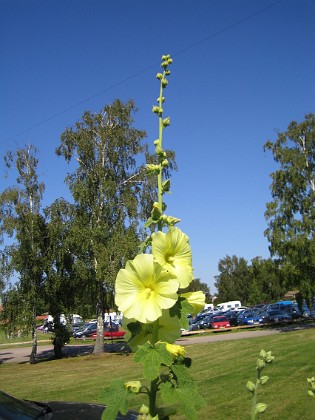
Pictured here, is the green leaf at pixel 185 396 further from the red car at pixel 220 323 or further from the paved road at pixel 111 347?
the red car at pixel 220 323

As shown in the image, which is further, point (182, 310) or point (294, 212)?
Result: point (294, 212)

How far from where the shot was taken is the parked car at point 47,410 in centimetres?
364

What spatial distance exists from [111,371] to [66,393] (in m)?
4.63

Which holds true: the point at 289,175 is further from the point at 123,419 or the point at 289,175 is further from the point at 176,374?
the point at 176,374

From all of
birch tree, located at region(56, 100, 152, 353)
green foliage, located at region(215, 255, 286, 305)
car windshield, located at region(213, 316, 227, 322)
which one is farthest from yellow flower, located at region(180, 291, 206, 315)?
green foliage, located at region(215, 255, 286, 305)

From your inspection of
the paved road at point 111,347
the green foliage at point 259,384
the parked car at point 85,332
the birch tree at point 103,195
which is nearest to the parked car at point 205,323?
the paved road at point 111,347

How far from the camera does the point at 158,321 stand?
1.26m

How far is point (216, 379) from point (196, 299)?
35.8ft

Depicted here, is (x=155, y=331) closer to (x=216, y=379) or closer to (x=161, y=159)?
(x=161, y=159)

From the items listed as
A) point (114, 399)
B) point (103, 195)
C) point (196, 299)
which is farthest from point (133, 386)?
point (103, 195)

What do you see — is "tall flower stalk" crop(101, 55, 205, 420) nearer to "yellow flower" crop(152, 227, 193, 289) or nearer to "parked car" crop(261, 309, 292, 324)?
"yellow flower" crop(152, 227, 193, 289)

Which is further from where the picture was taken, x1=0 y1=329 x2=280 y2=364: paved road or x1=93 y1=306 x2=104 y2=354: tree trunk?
x1=0 y1=329 x2=280 y2=364: paved road

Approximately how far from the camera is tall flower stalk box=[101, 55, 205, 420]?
1187mm

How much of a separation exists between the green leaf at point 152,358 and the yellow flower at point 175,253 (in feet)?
0.62
